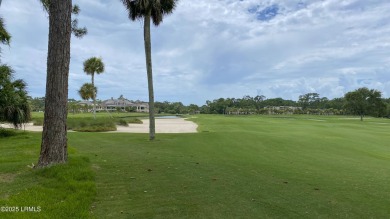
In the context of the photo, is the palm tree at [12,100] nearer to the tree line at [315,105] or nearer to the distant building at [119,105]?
the tree line at [315,105]

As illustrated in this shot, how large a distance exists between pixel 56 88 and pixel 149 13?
11.5 meters

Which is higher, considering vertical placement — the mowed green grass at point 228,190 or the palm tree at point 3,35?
the palm tree at point 3,35

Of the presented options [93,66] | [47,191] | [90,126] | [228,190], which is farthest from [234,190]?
[93,66]

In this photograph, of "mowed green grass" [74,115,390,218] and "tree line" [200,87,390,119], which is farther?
"tree line" [200,87,390,119]

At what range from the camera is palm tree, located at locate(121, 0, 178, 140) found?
17.2 m

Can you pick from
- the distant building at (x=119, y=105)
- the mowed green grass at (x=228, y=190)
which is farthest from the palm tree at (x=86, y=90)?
the distant building at (x=119, y=105)

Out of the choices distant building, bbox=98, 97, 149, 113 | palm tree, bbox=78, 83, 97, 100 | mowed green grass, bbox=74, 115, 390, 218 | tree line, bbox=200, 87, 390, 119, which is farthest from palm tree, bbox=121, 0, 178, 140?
distant building, bbox=98, 97, 149, 113

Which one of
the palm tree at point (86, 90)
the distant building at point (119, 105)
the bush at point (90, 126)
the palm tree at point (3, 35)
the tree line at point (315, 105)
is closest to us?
the palm tree at point (3, 35)

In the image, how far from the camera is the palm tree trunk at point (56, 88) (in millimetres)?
7098

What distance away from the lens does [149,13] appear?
17422 millimetres

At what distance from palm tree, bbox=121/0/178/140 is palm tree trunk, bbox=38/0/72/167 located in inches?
402

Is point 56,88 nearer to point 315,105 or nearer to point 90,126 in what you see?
point 90,126

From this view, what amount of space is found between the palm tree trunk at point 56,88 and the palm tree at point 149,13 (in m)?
10.2

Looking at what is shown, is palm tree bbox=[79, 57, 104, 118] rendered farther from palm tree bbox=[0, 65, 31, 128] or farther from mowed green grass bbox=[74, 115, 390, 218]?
mowed green grass bbox=[74, 115, 390, 218]
